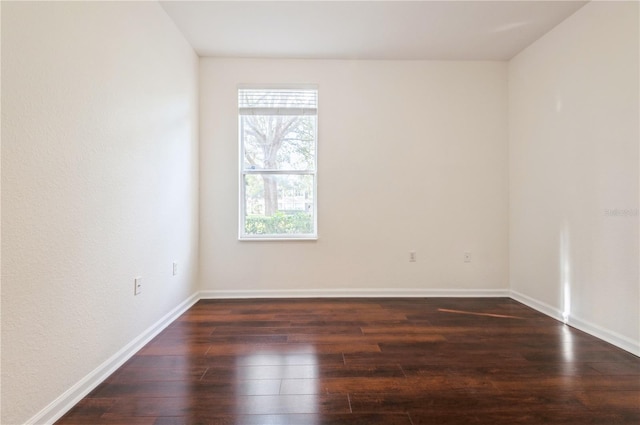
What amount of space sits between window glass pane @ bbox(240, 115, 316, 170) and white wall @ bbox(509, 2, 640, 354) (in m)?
2.28

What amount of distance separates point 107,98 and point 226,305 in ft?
6.90

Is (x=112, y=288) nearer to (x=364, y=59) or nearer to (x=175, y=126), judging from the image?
(x=175, y=126)

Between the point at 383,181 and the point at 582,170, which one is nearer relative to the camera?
the point at 582,170

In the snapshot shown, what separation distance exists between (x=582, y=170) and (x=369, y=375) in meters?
2.38

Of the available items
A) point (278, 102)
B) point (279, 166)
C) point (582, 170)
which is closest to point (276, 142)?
point (279, 166)

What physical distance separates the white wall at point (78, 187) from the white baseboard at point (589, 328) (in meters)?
3.41

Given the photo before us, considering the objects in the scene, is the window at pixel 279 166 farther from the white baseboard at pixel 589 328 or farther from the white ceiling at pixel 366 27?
the white baseboard at pixel 589 328

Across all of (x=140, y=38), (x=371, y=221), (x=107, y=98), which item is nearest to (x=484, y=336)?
(x=371, y=221)

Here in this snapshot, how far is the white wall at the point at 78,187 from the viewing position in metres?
1.21

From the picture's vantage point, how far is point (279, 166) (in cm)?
336

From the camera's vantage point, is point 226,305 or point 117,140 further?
point 226,305

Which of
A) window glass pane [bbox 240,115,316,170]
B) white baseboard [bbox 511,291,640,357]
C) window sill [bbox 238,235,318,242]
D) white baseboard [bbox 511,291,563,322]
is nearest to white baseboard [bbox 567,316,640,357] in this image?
white baseboard [bbox 511,291,640,357]

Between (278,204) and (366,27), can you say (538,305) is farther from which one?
(366,27)

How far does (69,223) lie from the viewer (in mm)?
1480
